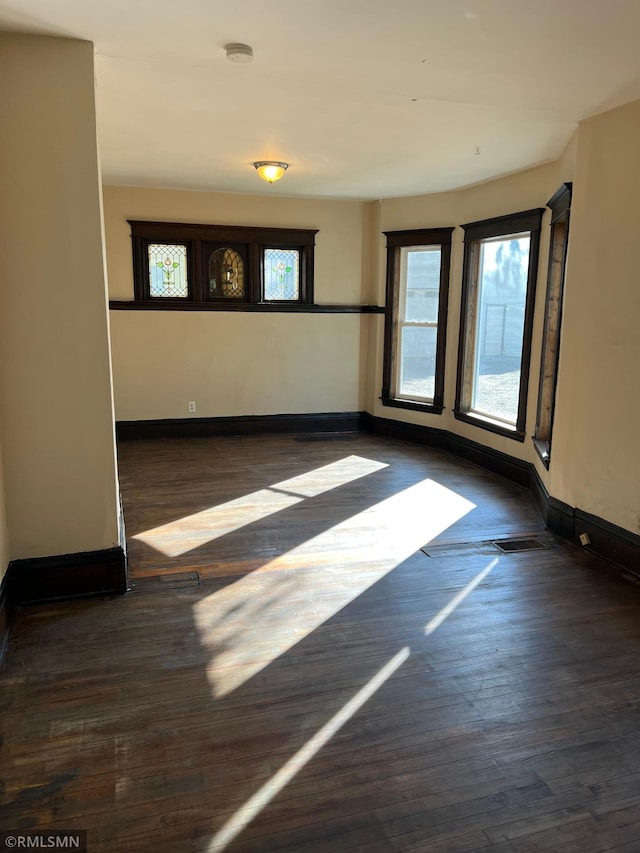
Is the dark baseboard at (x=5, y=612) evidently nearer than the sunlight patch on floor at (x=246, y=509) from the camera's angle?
Yes

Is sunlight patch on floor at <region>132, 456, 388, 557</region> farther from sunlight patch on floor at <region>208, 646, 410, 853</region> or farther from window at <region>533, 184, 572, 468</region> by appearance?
sunlight patch on floor at <region>208, 646, 410, 853</region>

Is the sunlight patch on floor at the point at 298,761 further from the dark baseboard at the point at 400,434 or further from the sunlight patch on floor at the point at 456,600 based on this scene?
the dark baseboard at the point at 400,434

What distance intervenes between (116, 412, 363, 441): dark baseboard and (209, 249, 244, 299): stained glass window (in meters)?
1.38

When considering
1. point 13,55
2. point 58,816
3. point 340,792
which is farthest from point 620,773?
point 13,55

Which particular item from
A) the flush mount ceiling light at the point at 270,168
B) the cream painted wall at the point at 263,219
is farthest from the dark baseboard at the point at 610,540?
the cream painted wall at the point at 263,219

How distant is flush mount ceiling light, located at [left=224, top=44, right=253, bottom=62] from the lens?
2.72 m

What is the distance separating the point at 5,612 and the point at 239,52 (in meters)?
2.75

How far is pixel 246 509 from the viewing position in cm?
455

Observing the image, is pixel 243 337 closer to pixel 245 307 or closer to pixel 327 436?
pixel 245 307

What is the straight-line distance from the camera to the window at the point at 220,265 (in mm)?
6418

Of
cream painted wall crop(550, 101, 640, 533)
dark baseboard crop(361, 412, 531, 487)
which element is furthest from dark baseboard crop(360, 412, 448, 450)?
cream painted wall crop(550, 101, 640, 533)

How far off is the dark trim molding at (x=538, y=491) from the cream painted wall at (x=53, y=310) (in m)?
2.82

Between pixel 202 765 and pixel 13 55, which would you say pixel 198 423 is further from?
pixel 202 765

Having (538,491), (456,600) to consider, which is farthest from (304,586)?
(538,491)
